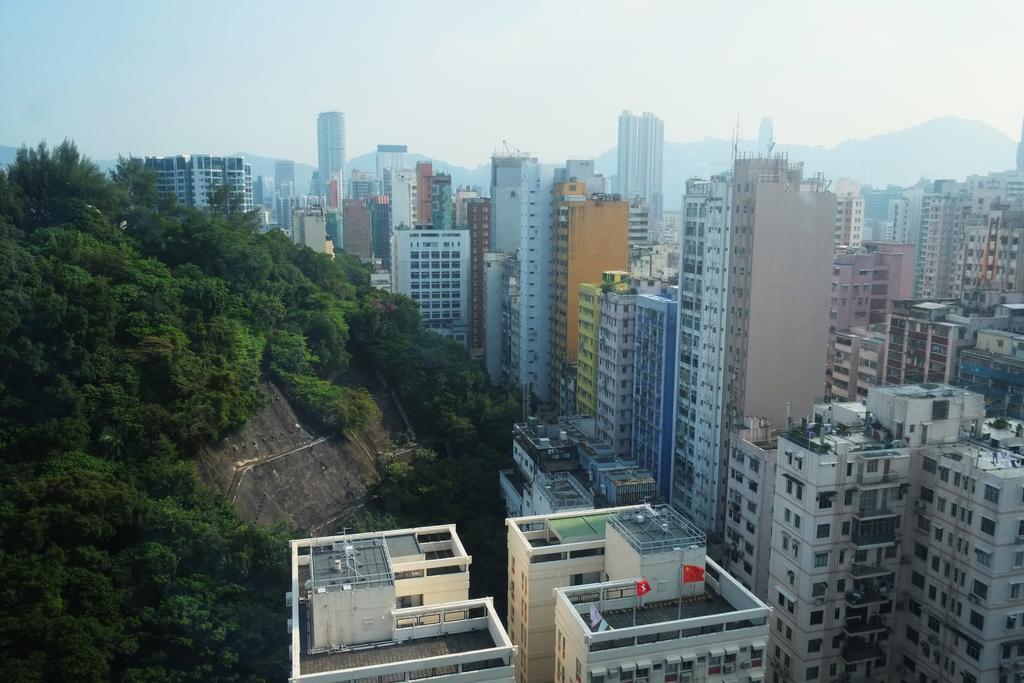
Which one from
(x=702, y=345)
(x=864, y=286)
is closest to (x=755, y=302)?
(x=702, y=345)

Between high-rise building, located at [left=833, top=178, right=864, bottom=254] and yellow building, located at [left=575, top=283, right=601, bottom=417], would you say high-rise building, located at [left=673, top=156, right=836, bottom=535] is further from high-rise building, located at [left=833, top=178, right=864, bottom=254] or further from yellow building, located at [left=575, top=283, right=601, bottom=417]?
high-rise building, located at [left=833, top=178, right=864, bottom=254]

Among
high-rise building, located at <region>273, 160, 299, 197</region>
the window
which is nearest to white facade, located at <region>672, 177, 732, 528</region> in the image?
the window

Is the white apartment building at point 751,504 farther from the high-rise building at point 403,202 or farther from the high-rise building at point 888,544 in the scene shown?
the high-rise building at point 403,202

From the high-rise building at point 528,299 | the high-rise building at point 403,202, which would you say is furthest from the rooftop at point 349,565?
the high-rise building at point 403,202

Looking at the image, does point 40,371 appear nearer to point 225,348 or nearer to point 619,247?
point 225,348

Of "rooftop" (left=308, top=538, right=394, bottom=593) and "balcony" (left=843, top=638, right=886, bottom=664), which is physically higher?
"rooftop" (left=308, top=538, right=394, bottom=593)

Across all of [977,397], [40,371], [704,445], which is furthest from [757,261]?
[40,371]

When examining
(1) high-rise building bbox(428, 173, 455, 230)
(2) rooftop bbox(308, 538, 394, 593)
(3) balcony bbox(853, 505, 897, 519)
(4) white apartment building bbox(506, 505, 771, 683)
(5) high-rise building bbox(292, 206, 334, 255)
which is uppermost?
(1) high-rise building bbox(428, 173, 455, 230)

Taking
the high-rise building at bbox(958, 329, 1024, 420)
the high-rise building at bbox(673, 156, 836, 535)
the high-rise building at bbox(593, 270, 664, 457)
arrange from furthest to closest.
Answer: the high-rise building at bbox(593, 270, 664, 457) < the high-rise building at bbox(958, 329, 1024, 420) < the high-rise building at bbox(673, 156, 836, 535)
